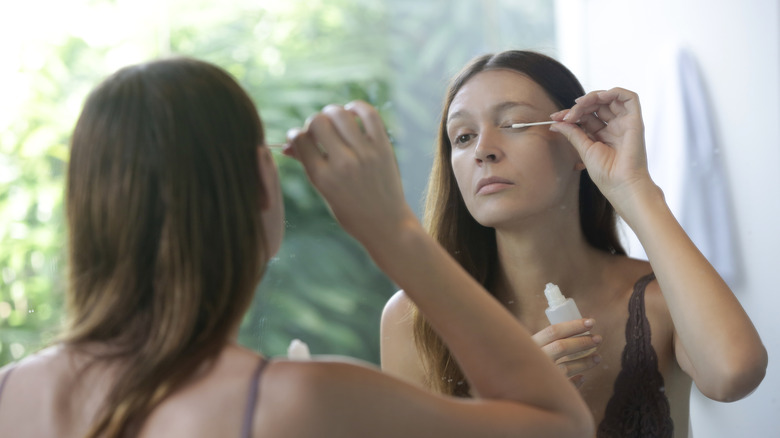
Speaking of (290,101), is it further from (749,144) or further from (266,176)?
(749,144)

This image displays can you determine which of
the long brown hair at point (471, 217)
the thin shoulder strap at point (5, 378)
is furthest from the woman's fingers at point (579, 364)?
the thin shoulder strap at point (5, 378)

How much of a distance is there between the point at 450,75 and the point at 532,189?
17 cm

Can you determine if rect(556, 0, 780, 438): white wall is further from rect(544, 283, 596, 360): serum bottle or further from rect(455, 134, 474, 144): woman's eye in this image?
rect(455, 134, 474, 144): woman's eye

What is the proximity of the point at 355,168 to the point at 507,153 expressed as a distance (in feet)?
0.89

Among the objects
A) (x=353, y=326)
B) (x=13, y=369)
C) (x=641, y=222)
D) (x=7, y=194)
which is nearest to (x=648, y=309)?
(x=641, y=222)

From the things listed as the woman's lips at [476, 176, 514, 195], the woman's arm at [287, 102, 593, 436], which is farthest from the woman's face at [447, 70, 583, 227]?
the woman's arm at [287, 102, 593, 436]

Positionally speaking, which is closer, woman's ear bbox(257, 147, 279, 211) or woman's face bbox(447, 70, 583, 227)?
woman's ear bbox(257, 147, 279, 211)

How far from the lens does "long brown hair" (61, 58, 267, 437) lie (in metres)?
0.45

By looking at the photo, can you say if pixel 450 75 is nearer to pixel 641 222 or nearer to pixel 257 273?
pixel 641 222

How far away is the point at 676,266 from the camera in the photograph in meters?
0.68

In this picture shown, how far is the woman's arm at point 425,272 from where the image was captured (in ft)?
1.53

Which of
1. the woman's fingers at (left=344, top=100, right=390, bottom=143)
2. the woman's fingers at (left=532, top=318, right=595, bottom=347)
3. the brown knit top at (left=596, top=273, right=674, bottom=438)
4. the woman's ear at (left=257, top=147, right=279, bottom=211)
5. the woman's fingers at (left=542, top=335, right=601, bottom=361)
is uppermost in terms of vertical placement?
the woman's fingers at (left=344, top=100, right=390, bottom=143)

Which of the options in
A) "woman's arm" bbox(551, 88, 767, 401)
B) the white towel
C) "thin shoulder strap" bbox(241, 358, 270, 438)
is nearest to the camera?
"thin shoulder strap" bbox(241, 358, 270, 438)

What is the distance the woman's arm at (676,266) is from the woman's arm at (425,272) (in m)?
0.23
